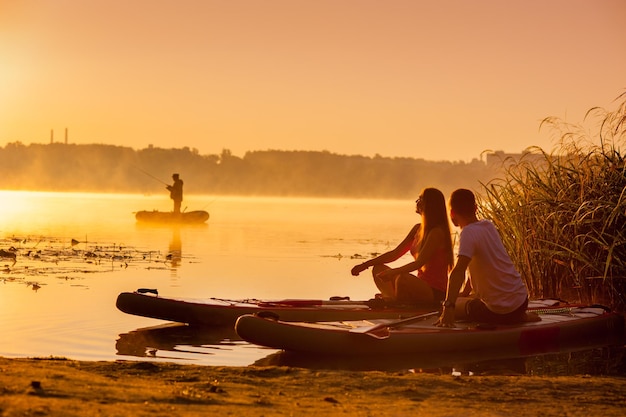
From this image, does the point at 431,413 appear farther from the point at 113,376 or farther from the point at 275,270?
the point at 275,270

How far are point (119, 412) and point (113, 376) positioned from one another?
65.1 inches

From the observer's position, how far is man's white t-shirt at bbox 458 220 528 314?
9453 mm

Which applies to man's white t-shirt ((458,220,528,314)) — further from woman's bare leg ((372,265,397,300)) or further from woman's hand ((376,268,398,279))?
woman's bare leg ((372,265,397,300))

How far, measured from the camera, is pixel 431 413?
6.30m

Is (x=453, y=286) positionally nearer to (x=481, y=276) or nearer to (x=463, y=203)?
(x=481, y=276)

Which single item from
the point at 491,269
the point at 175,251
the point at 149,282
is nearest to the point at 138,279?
the point at 149,282

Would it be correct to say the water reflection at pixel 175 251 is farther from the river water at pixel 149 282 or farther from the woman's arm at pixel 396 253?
the woman's arm at pixel 396 253

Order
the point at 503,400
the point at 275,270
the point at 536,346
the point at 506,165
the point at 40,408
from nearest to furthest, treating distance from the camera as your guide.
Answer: the point at 40,408 → the point at 503,400 → the point at 536,346 → the point at 506,165 → the point at 275,270

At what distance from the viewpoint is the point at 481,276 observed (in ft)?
32.4

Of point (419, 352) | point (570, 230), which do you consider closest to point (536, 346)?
point (419, 352)

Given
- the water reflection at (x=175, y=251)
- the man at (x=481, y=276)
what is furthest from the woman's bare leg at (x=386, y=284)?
the water reflection at (x=175, y=251)

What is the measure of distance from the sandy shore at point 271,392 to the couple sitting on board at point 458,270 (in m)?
1.86

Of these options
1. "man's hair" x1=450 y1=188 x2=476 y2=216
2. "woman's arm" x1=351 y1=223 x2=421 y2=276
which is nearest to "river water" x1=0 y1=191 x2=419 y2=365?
"woman's arm" x1=351 y1=223 x2=421 y2=276

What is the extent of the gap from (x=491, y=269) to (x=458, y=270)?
1.85 ft
